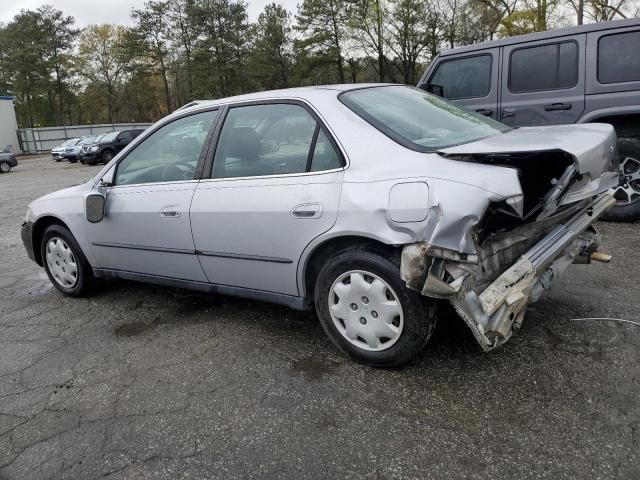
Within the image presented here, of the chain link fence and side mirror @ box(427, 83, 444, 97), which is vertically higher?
the chain link fence

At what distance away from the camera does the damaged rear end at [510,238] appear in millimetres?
2375

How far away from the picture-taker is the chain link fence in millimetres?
41875

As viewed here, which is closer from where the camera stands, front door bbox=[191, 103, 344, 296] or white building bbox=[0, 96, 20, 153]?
front door bbox=[191, 103, 344, 296]

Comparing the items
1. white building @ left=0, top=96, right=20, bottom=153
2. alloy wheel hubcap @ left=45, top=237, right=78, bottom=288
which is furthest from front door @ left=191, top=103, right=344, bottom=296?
white building @ left=0, top=96, right=20, bottom=153

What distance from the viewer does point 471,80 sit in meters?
6.08

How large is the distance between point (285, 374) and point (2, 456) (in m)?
1.41

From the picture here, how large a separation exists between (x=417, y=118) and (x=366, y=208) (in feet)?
2.72

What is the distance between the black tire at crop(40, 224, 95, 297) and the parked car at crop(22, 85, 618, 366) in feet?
1.79

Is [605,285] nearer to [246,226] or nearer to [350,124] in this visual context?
[350,124]

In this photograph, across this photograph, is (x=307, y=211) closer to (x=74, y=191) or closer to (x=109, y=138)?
(x=74, y=191)

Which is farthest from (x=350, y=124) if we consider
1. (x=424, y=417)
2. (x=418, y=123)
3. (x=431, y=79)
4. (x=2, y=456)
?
(x=431, y=79)

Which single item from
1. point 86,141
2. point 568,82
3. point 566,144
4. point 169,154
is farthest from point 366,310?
point 86,141

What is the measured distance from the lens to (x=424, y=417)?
2.42m

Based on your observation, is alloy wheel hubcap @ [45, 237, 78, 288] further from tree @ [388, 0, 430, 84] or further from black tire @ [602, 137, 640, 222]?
tree @ [388, 0, 430, 84]
